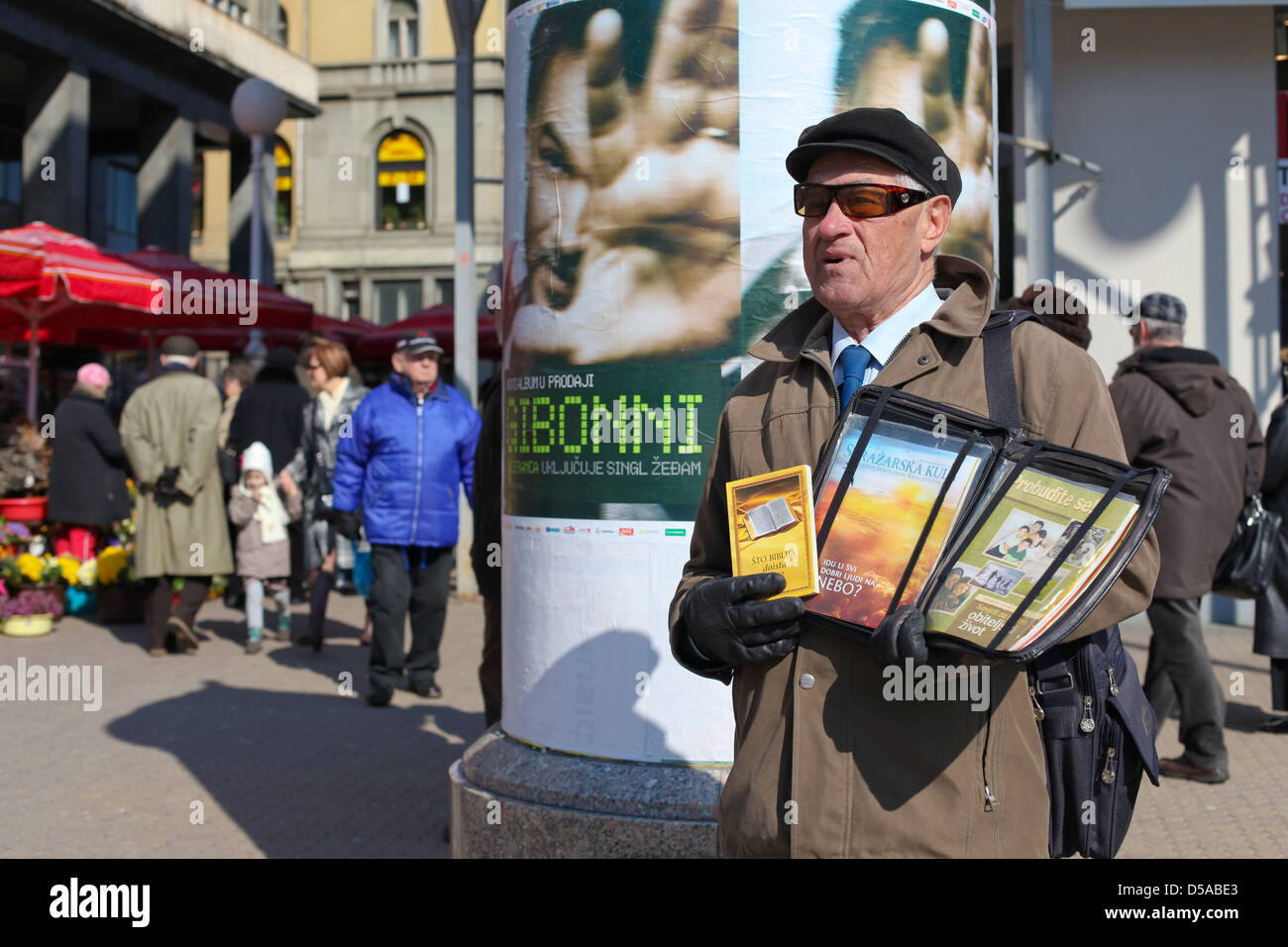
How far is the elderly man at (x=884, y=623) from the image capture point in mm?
2303

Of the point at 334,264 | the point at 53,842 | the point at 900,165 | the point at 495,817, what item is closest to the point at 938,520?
the point at 900,165

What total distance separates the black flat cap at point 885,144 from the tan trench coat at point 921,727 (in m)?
0.22

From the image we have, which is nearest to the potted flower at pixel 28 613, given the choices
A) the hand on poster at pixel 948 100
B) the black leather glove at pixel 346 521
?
the black leather glove at pixel 346 521

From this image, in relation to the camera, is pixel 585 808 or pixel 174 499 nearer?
pixel 585 808

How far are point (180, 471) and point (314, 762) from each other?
3.73m

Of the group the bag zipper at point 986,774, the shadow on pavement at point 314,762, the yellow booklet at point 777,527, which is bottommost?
the shadow on pavement at point 314,762

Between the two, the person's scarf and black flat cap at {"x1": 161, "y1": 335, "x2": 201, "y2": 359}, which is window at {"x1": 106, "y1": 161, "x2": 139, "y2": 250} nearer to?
black flat cap at {"x1": 161, "y1": 335, "x2": 201, "y2": 359}

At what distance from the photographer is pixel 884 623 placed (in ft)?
7.03

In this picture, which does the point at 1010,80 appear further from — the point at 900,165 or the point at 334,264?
the point at 334,264

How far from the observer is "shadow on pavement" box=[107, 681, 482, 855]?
551cm

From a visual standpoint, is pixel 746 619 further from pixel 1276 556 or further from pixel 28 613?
pixel 28 613


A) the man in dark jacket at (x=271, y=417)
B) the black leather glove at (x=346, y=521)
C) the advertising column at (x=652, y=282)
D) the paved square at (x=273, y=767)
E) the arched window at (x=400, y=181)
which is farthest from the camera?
the arched window at (x=400, y=181)

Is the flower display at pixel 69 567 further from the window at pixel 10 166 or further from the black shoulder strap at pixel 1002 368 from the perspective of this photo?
the window at pixel 10 166

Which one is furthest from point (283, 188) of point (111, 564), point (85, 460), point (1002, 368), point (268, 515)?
point (1002, 368)
